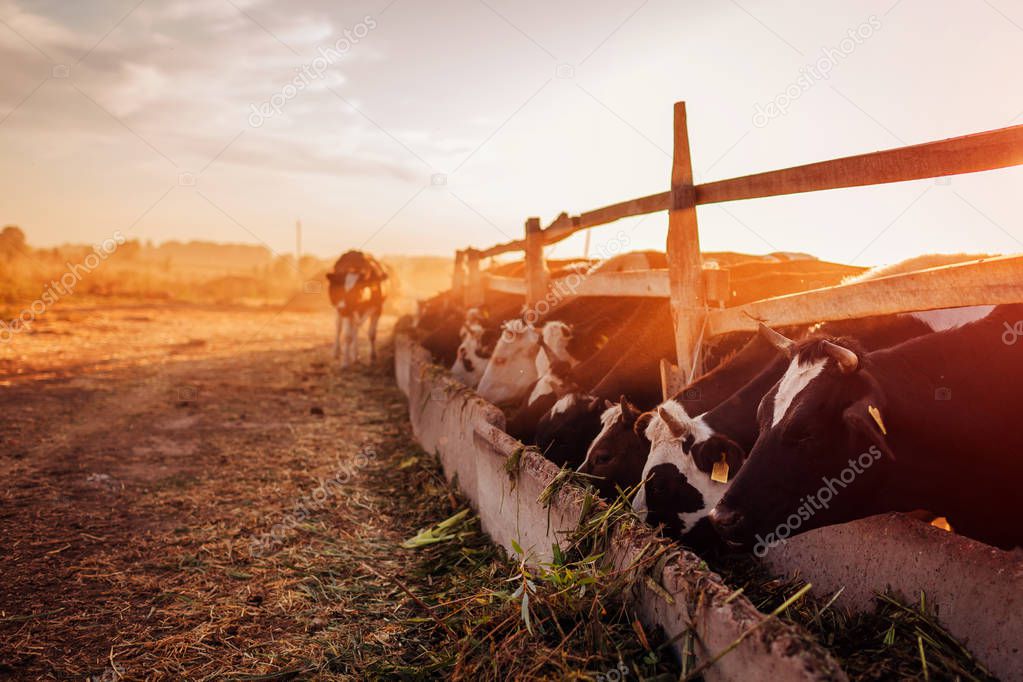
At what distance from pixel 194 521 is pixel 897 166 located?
4.82m

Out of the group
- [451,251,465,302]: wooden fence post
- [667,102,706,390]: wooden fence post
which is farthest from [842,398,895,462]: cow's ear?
[451,251,465,302]: wooden fence post

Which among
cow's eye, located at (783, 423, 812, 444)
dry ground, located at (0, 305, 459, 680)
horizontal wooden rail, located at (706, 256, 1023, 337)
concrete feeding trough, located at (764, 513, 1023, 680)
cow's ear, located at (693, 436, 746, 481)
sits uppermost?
horizontal wooden rail, located at (706, 256, 1023, 337)

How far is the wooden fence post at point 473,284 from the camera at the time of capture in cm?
1170

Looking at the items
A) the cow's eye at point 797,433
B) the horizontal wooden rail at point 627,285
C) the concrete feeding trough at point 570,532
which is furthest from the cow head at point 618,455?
the cow's eye at point 797,433

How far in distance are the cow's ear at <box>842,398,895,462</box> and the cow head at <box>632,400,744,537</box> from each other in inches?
30.9

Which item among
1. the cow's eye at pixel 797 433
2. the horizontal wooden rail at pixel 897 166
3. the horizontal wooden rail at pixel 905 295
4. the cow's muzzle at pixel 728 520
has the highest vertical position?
the horizontal wooden rail at pixel 897 166

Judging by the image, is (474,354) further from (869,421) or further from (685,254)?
(869,421)

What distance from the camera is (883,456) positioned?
2607 millimetres

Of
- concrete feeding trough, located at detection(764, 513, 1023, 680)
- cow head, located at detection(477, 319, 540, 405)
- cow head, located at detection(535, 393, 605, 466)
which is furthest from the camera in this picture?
cow head, located at detection(477, 319, 540, 405)

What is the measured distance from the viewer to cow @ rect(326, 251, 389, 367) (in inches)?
502

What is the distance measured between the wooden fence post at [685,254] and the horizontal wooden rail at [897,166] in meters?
0.35

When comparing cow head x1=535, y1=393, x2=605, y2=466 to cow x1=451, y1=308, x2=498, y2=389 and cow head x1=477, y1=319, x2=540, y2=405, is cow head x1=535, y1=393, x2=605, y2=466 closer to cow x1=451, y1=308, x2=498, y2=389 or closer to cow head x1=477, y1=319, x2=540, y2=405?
cow head x1=477, y1=319, x2=540, y2=405

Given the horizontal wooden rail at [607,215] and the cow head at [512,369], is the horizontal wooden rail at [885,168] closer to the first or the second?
the horizontal wooden rail at [607,215]

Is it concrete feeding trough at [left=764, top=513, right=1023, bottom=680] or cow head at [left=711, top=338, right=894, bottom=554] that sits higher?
cow head at [left=711, top=338, right=894, bottom=554]
